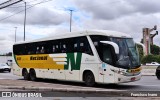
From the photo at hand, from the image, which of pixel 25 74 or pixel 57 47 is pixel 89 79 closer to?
pixel 57 47

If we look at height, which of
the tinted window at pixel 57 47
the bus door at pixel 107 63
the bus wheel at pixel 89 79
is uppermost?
the tinted window at pixel 57 47

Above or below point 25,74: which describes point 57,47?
above

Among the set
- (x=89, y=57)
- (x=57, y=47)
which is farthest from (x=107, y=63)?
(x=57, y=47)

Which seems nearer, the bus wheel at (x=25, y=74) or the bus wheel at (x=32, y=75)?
the bus wheel at (x=32, y=75)

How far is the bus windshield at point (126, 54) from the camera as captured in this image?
60.9 ft

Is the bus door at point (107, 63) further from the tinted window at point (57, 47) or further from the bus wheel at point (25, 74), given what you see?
the bus wheel at point (25, 74)

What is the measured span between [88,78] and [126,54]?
2.77 meters

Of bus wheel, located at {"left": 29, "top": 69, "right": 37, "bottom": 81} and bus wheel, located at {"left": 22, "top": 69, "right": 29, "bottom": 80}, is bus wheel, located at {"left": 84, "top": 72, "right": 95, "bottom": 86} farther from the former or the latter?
bus wheel, located at {"left": 22, "top": 69, "right": 29, "bottom": 80}

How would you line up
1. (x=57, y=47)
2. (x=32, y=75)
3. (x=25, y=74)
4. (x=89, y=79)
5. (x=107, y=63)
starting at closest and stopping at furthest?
1. (x=107, y=63)
2. (x=89, y=79)
3. (x=57, y=47)
4. (x=32, y=75)
5. (x=25, y=74)

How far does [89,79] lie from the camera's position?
65.7 feet

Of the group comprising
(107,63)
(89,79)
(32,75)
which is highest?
(107,63)

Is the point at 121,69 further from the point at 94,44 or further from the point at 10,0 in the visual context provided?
the point at 10,0

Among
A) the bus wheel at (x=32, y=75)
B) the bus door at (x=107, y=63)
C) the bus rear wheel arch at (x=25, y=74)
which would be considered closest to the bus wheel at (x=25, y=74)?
the bus rear wheel arch at (x=25, y=74)

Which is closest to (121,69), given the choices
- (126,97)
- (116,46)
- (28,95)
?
(116,46)
